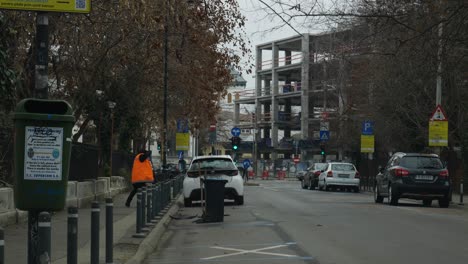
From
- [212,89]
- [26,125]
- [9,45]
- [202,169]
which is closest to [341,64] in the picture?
[212,89]

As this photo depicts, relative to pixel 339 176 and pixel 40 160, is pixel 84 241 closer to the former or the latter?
pixel 40 160

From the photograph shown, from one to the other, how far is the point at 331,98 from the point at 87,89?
38.7m

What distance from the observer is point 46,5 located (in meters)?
7.00

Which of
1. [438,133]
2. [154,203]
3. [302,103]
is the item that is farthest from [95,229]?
[302,103]

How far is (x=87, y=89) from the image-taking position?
20891 mm

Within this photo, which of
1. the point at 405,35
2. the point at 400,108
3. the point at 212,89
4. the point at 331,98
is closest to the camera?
the point at 405,35

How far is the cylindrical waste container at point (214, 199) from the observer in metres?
16.2

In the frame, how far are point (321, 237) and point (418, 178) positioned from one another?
924 centimetres

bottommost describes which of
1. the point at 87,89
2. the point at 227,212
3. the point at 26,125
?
the point at 227,212

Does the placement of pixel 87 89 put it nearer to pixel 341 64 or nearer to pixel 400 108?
pixel 400 108

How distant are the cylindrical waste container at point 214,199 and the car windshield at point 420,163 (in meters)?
7.88

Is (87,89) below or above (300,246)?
above

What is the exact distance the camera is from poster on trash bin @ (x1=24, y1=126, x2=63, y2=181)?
21.9 feet

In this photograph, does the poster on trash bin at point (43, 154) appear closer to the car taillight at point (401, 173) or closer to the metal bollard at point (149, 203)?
the metal bollard at point (149, 203)
